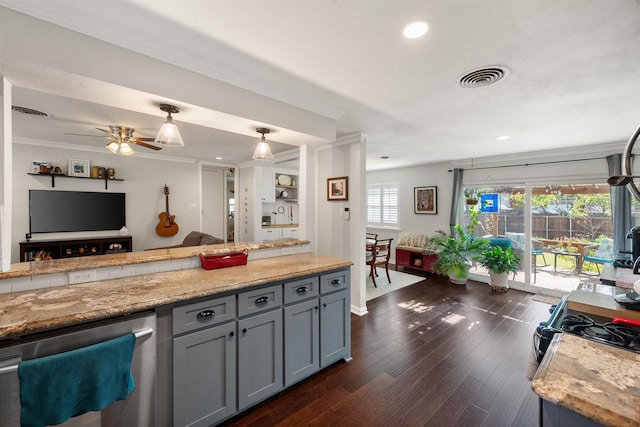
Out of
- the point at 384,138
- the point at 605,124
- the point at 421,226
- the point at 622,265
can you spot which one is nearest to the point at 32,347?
the point at 384,138

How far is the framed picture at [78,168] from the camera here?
4406 mm

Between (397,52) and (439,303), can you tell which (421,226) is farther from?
(397,52)

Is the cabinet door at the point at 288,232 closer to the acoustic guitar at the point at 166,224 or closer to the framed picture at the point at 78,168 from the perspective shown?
the acoustic guitar at the point at 166,224

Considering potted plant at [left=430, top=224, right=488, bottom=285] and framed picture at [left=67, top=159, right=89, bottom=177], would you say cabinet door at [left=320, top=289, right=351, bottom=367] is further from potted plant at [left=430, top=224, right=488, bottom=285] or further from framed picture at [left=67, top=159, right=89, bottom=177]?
framed picture at [left=67, top=159, right=89, bottom=177]

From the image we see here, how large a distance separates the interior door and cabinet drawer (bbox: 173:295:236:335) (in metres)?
5.14

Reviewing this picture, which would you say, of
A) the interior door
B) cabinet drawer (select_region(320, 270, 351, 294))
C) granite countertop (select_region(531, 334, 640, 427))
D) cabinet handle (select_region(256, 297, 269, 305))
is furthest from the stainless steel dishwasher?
the interior door

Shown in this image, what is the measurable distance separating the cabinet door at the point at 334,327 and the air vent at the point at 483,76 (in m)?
2.00

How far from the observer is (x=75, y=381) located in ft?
3.85

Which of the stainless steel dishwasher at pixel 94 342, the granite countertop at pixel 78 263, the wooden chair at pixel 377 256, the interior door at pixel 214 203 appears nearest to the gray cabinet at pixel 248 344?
the stainless steel dishwasher at pixel 94 342

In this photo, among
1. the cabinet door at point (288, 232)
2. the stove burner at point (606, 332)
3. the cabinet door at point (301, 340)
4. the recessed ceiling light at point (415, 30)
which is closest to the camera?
the stove burner at point (606, 332)

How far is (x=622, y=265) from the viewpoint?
260 centimetres

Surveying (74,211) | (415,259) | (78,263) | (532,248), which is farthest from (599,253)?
(74,211)

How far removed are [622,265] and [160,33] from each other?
4371 mm

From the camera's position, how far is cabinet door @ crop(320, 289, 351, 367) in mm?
2227
